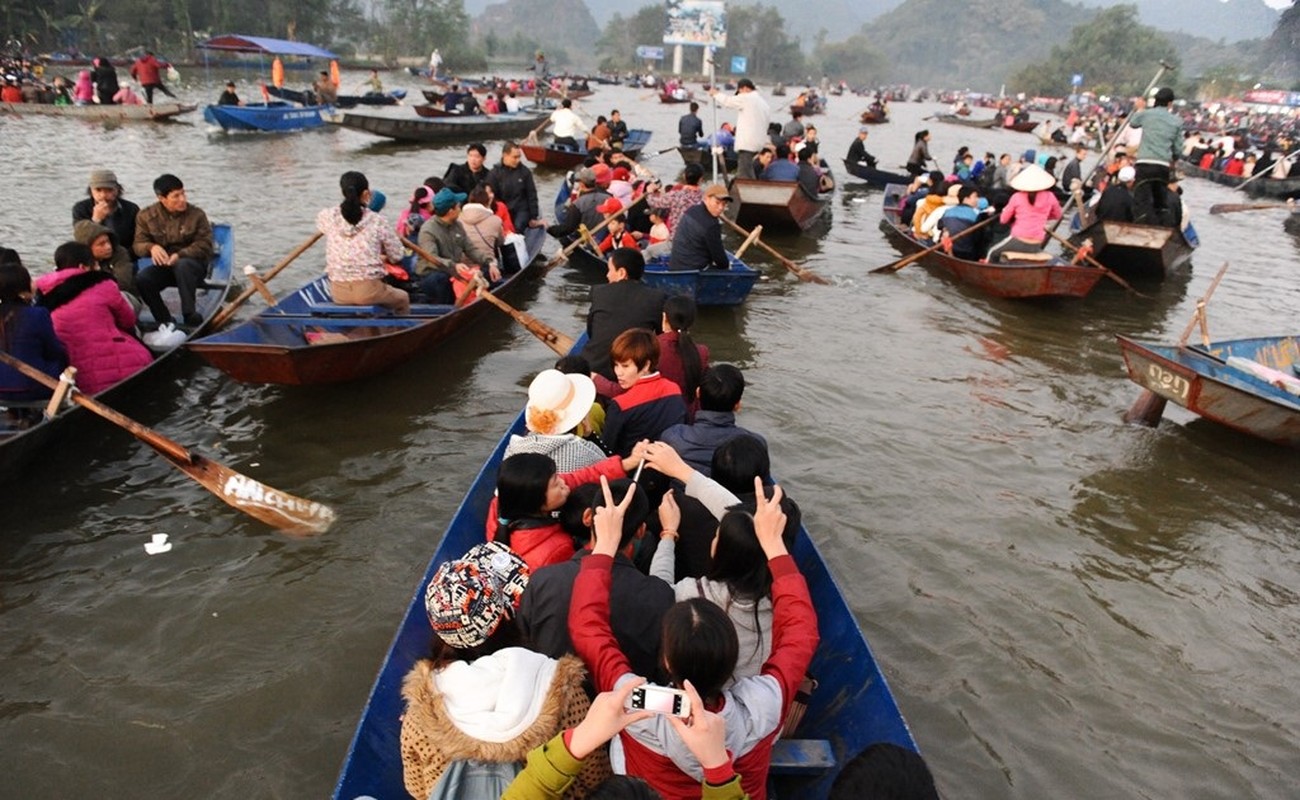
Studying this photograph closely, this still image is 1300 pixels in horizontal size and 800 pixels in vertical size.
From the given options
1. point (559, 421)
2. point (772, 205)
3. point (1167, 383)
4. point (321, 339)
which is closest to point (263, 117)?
point (772, 205)

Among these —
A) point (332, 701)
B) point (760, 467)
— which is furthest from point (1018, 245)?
point (332, 701)

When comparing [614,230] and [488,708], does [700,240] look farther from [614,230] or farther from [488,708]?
[488,708]

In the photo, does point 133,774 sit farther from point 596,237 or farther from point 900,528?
point 596,237

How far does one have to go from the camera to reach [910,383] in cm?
823

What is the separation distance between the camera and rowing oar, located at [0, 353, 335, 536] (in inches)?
195

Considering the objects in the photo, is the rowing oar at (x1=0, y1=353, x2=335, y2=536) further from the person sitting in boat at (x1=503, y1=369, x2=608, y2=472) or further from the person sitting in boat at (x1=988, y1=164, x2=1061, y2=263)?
the person sitting in boat at (x1=988, y1=164, x2=1061, y2=263)

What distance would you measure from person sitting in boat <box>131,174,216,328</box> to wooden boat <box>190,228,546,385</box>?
0.84 meters

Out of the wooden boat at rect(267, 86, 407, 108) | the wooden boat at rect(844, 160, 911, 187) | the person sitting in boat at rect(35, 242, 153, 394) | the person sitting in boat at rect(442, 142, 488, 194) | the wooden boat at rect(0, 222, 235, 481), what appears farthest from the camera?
the wooden boat at rect(267, 86, 407, 108)

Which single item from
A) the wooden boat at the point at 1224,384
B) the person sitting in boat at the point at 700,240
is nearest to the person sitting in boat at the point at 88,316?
the person sitting in boat at the point at 700,240

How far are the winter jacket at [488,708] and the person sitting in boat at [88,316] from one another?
4.87 metres

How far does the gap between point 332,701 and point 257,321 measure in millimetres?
4066

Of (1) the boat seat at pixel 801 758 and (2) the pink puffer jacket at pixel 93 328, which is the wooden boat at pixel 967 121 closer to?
(2) the pink puffer jacket at pixel 93 328

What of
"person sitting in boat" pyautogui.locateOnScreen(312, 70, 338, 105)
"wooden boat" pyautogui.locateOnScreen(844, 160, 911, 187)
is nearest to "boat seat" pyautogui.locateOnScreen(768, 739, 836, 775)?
"wooden boat" pyautogui.locateOnScreen(844, 160, 911, 187)

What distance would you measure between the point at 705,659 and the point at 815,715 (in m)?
1.63
